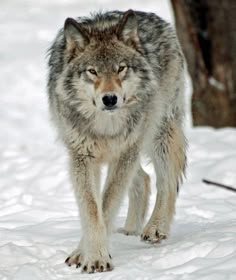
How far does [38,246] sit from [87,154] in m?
0.82

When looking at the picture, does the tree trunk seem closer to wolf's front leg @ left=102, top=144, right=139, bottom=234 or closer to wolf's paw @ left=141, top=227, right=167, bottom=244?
wolf's paw @ left=141, top=227, right=167, bottom=244

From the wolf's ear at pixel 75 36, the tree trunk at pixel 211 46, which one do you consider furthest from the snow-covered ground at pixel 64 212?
the wolf's ear at pixel 75 36

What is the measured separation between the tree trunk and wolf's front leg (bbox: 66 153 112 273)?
4912 mm

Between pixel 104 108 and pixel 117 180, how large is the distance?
2.44 ft

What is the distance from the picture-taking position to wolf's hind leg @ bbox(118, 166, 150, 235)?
6664 mm

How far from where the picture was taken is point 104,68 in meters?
5.45

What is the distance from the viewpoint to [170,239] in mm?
6219

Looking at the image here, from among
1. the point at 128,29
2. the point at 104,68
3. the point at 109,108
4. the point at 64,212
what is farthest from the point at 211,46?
the point at 109,108

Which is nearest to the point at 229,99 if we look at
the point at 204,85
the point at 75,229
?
the point at 204,85

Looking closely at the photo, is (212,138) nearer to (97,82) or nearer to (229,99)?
(229,99)

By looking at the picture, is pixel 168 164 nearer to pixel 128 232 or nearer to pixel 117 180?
pixel 128 232

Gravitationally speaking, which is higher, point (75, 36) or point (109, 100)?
point (75, 36)

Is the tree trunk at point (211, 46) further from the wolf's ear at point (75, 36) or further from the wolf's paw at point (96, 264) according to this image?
the wolf's paw at point (96, 264)

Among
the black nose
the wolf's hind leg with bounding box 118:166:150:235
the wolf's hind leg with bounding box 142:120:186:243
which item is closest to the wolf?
the black nose
